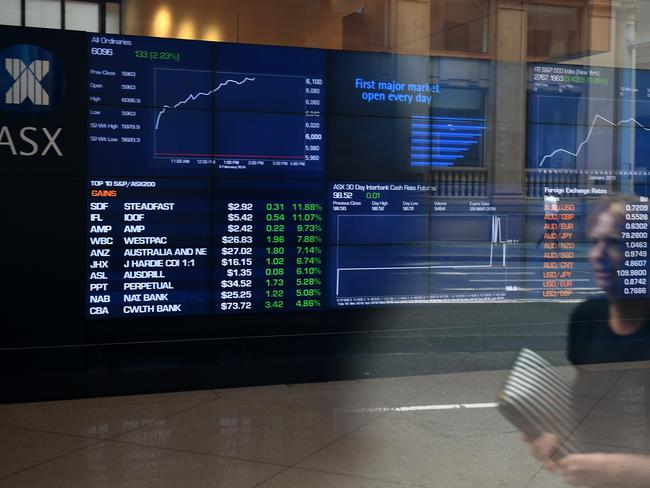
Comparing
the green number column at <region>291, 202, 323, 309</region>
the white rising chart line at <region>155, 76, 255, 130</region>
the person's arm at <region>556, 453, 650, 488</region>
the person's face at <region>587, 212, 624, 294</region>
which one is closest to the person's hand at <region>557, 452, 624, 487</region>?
the person's arm at <region>556, 453, 650, 488</region>

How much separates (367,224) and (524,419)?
7.18 feet

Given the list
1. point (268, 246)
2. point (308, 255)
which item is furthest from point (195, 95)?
point (308, 255)

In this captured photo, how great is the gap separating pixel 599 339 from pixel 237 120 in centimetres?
434

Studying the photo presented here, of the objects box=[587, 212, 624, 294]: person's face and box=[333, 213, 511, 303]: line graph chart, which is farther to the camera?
box=[587, 212, 624, 294]: person's face

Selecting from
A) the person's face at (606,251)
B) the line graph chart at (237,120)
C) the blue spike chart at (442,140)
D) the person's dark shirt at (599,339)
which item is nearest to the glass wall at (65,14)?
the line graph chart at (237,120)

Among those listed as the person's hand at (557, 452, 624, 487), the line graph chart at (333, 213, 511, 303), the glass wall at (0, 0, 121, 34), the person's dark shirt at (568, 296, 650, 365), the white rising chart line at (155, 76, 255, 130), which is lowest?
the person's hand at (557, 452, 624, 487)

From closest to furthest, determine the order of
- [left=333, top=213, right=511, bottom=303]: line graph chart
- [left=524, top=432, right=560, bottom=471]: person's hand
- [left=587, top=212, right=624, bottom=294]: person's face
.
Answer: [left=524, top=432, right=560, bottom=471]: person's hand, [left=333, top=213, right=511, bottom=303]: line graph chart, [left=587, top=212, right=624, bottom=294]: person's face

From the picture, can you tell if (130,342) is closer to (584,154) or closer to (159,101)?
(159,101)

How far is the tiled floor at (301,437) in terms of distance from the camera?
17.8 ft

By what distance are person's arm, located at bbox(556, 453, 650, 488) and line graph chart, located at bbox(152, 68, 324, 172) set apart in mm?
3389

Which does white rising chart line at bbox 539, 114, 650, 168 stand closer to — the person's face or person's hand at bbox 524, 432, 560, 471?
the person's face

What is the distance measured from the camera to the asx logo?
6918mm

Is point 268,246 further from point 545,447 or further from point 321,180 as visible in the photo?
point 545,447

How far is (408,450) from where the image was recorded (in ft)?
19.7
